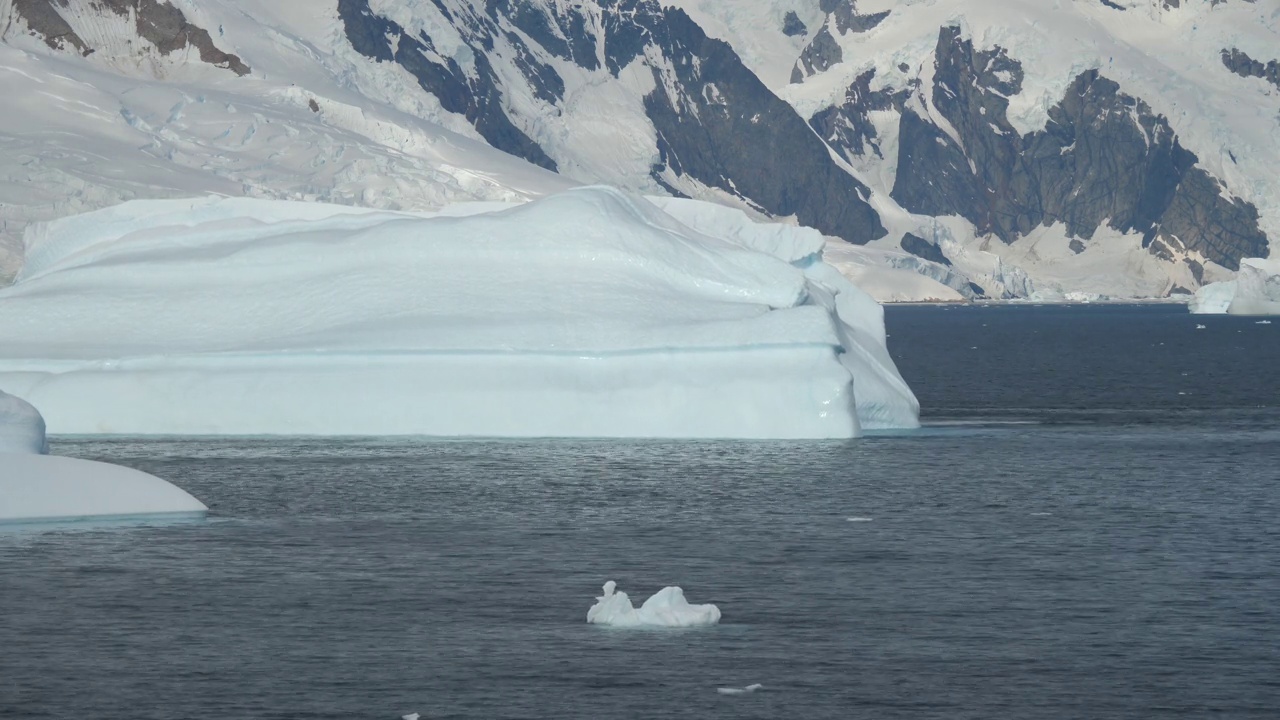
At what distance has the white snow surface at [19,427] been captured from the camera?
31797 millimetres

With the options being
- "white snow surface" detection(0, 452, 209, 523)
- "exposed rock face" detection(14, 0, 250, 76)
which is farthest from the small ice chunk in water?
"exposed rock face" detection(14, 0, 250, 76)

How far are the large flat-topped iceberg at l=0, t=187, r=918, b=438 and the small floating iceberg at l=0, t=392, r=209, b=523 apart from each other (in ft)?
34.0

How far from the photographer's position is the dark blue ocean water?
1920cm

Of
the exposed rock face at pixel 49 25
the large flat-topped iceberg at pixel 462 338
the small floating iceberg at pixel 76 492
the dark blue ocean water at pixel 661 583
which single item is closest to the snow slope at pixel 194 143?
the exposed rock face at pixel 49 25

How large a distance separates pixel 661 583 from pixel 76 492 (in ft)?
34.2

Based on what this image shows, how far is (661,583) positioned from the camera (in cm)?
2502

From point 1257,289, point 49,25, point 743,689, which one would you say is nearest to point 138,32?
point 49,25

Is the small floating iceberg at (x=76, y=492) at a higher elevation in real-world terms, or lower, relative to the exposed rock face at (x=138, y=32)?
lower

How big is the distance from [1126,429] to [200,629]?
34.0 meters

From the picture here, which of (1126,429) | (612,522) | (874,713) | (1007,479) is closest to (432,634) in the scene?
(874,713)

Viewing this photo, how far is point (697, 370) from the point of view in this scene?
133 ft

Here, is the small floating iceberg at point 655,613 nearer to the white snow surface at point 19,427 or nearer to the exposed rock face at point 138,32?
the white snow surface at point 19,427

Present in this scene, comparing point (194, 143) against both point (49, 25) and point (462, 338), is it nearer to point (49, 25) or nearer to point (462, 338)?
point (49, 25)

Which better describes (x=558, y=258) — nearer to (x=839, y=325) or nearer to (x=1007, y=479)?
(x=839, y=325)
